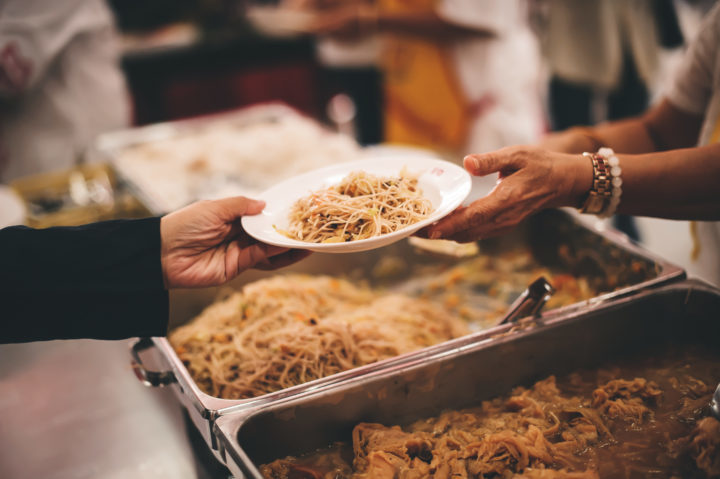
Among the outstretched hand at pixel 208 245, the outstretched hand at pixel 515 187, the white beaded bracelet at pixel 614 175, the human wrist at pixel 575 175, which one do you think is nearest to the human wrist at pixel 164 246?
the outstretched hand at pixel 208 245

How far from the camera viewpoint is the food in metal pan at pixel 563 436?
1416 millimetres

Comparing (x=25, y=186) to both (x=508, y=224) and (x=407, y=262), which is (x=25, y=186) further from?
(x=508, y=224)

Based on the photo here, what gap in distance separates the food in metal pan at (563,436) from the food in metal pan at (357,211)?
56cm

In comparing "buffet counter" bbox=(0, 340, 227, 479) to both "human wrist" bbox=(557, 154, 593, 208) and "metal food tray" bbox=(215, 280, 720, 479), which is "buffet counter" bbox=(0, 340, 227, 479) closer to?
"metal food tray" bbox=(215, 280, 720, 479)

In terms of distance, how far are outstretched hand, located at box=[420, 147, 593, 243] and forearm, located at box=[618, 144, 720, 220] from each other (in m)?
0.13

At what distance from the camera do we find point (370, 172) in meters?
1.90

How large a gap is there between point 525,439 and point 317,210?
2.80 ft

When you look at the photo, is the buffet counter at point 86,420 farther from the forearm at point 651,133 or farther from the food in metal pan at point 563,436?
the forearm at point 651,133

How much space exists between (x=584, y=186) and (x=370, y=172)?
0.68 m

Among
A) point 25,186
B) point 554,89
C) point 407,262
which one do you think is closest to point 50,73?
point 25,186

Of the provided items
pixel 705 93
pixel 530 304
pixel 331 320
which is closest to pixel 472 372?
pixel 530 304

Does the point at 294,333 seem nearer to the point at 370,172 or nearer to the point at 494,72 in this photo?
the point at 370,172

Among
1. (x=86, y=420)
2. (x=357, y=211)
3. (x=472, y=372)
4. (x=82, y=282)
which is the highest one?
(x=357, y=211)

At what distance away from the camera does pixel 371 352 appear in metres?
1.83
